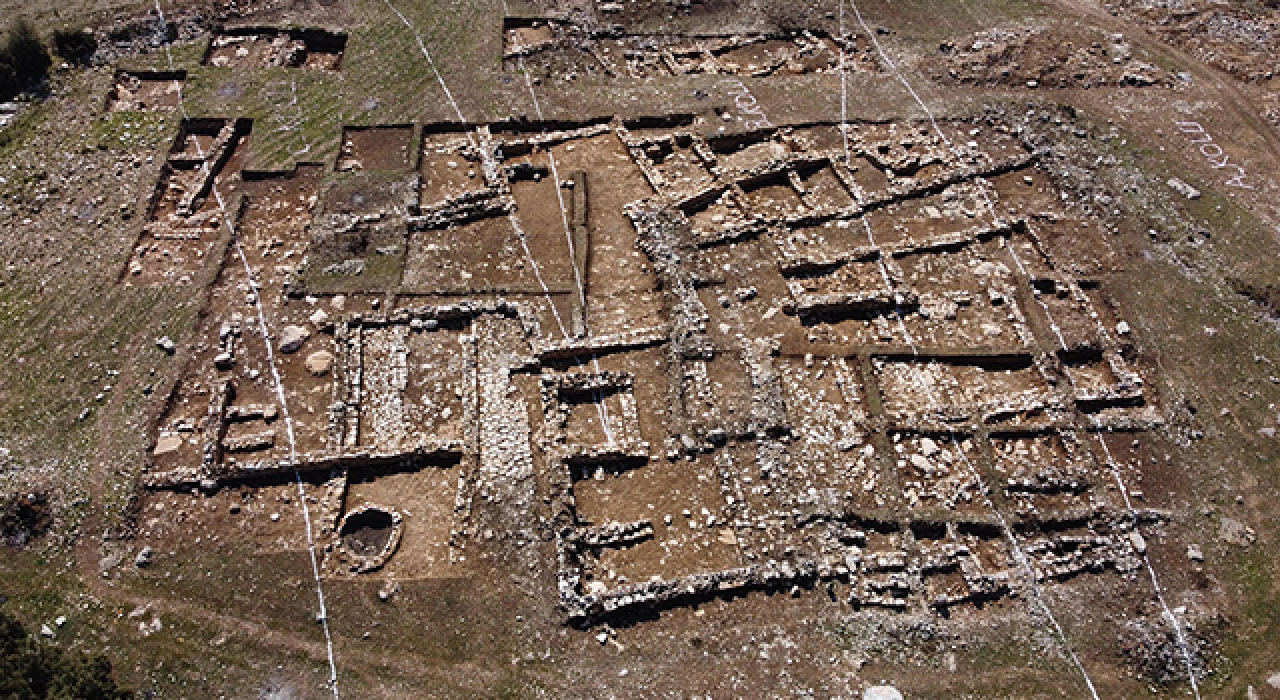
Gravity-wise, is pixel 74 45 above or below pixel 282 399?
above

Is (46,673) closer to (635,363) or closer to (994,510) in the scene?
(635,363)

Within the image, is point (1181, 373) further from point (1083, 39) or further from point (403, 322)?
point (403, 322)

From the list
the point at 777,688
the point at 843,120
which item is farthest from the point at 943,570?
the point at 843,120

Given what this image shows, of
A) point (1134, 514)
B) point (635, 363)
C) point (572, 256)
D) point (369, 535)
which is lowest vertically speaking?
point (1134, 514)

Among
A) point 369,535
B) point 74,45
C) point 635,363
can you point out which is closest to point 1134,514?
point 635,363

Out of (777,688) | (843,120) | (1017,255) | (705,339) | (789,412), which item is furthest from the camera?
(843,120)

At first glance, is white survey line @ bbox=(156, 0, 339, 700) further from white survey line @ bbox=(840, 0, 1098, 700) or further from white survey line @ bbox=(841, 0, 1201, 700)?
white survey line @ bbox=(841, 0, 1201, 700)

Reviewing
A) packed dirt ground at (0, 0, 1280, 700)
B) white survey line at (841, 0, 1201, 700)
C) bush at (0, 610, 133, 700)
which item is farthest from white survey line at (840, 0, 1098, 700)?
bush at (0, 610, 133, 700)
